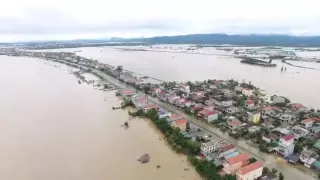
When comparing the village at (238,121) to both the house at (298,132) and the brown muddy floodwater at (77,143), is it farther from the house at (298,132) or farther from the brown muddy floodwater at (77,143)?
the brown muddy floodwater at (77,143)

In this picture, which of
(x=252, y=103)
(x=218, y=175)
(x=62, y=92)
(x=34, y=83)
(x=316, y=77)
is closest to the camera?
(x=218, y=175)

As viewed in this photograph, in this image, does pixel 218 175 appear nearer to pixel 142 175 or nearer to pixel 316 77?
pixel 142 175

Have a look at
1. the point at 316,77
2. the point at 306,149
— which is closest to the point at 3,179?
the point at 306,149

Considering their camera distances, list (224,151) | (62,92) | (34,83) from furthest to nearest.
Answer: (34,83)
(62,92)
(224,151)

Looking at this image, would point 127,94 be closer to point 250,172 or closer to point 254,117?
point 254,117

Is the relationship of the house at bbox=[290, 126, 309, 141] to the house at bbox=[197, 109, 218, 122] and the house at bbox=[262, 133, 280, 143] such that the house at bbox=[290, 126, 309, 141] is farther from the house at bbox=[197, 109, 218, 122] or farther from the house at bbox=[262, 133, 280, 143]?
the house at bbox=[197, 109, 218, 122]

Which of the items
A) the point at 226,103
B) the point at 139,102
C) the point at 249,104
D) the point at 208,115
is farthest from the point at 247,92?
the point at 139,102
